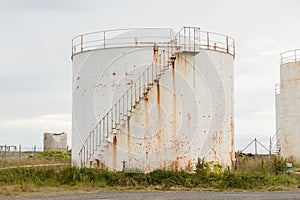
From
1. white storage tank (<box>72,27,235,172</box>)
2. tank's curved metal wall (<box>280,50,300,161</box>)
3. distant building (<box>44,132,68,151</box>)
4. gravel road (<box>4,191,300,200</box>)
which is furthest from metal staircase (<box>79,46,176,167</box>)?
distant building (<box>44,132,68,151</box>)

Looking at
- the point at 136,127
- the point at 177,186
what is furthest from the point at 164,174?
the point at 136,127

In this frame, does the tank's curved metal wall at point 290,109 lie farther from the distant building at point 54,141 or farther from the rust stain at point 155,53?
the distant building at point 54,141

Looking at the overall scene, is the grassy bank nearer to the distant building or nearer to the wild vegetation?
the wild vegetation

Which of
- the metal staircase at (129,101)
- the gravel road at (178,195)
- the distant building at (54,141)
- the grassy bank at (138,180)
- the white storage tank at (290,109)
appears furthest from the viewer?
the distant building at (54,141)

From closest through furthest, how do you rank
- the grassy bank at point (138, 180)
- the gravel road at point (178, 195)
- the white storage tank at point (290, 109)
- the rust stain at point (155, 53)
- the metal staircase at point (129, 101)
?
the gravel road at point (178, 195) → the grassy bank at point (138, 180) → the metal staircase at point (129, 101) → the rust stain at point (155, 53) → the white storage tank at point (290, 109)

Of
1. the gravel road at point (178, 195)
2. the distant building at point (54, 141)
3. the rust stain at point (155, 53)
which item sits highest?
the rust stain at point (155, 53)

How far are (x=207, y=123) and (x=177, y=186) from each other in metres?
3.46

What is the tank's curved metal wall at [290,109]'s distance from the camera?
37.4 meters

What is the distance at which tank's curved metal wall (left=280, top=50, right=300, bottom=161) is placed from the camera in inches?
1471

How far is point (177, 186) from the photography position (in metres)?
21.7

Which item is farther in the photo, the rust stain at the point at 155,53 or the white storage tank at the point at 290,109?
the white storage tank at the point at 290,109

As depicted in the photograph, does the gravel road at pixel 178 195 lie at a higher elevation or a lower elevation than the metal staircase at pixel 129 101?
lower

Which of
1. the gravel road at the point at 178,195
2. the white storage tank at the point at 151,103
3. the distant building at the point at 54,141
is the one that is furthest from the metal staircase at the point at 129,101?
the distant building at the point at 54,141

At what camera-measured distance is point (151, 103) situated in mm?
23281
